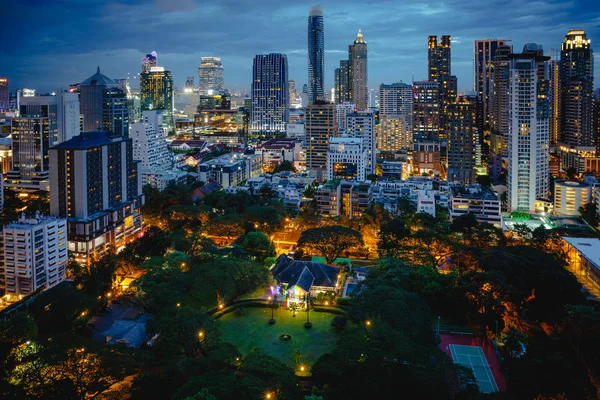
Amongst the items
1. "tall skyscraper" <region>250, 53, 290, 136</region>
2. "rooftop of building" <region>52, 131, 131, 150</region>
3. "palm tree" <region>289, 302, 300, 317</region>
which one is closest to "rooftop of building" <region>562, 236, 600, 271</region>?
"palm tree" <region>289, 302, 300, 317</region>

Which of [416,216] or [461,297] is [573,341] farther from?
[416,216]

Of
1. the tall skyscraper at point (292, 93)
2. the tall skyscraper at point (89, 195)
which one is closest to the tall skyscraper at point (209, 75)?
the tall skyscraper at point (292, 93)

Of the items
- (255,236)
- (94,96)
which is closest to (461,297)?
(255,236)

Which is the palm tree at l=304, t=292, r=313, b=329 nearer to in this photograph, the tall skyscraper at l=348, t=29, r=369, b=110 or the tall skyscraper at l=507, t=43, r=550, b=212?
the tall skyscraper at l=507, t=43, r=550, b=212

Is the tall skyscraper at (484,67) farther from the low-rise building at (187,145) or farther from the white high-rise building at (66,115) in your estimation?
the white high-rise building at (66,115)

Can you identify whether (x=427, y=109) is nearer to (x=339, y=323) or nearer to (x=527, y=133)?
(x=527, y=133)

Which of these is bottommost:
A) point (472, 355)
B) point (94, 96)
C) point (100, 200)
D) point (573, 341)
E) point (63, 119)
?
point (472, 355)

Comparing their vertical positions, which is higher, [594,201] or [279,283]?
[594,201]
